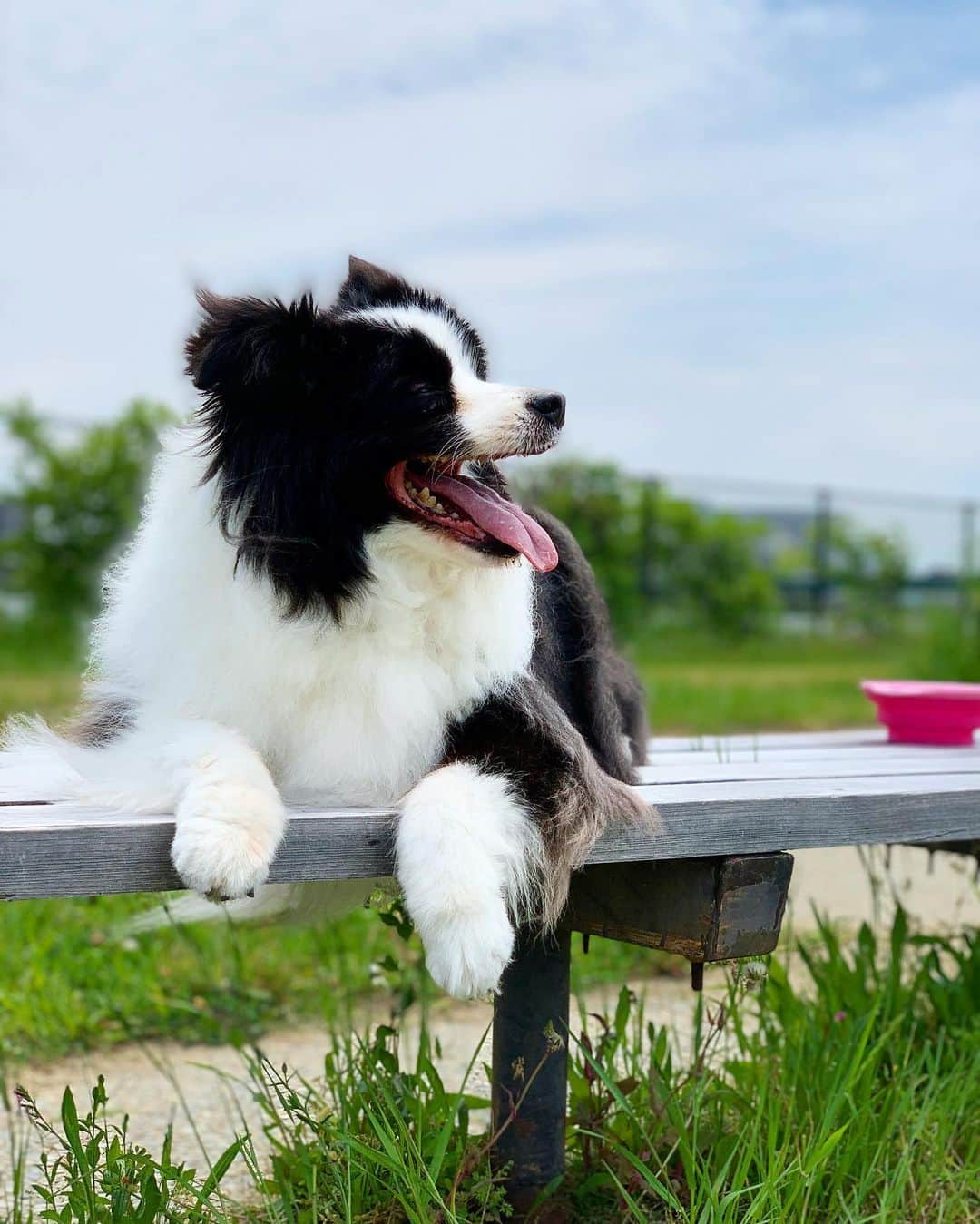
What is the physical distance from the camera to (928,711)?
3.58m

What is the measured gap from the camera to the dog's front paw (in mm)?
1897

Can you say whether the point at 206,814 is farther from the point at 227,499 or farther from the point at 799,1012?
the point at 799,1012

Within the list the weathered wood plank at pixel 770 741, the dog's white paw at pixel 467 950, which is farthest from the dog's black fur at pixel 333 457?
the weathered wood plank at pixel 770 741

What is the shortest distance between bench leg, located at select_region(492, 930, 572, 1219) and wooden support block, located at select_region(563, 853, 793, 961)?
156mm

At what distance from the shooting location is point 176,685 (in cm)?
230

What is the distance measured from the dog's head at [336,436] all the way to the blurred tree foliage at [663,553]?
36.3ft

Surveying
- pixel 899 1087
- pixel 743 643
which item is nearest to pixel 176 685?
pixel 899 1087

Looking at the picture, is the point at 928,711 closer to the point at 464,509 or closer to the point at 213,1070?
the point at 464,509

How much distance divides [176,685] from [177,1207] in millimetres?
920

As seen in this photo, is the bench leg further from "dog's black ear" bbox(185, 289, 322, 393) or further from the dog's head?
"dog's black ear" bbox(185, 289, 322, 393)

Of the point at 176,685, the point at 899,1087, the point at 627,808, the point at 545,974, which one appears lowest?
the point at 899,1087

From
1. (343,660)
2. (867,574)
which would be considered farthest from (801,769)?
(867,574)

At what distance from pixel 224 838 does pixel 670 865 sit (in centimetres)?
89

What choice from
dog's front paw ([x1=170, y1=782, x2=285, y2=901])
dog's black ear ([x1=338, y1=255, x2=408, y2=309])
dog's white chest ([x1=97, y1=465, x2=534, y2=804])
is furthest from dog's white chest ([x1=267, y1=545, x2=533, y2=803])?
dog's black ear ([x1=338, y1=255, x2=408, y2=309])
